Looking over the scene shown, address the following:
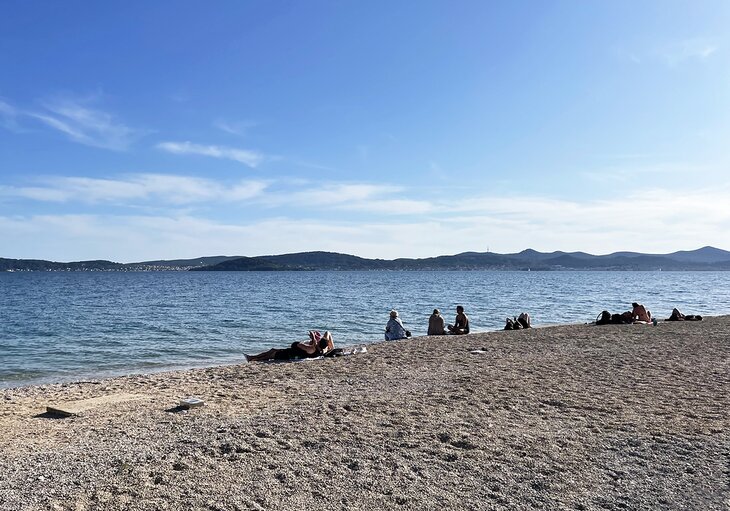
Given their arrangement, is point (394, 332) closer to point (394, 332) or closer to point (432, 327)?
point (394, 332)

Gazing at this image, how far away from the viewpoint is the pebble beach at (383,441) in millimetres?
5328

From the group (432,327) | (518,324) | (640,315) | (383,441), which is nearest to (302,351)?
(432,327)

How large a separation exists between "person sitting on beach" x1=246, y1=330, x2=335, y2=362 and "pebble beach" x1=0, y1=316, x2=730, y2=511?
8.53 ft

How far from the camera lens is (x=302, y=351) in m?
15.0

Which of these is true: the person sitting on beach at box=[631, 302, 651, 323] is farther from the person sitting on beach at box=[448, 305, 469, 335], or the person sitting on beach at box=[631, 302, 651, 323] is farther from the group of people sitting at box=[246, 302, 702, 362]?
the person sitting on beach at box=[448, 305, 469, 335]

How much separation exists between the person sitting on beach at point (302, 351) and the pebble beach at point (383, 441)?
2.60m

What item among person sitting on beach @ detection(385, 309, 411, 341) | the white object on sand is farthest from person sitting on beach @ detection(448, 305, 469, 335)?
the white object on sand

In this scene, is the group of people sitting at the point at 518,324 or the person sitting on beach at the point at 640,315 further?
the person sitting on beach at the point at 640,315

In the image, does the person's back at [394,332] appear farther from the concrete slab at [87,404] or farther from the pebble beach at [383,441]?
the concrete slab at [87,404]

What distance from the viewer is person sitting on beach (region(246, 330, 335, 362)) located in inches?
589

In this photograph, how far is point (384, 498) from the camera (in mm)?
5258

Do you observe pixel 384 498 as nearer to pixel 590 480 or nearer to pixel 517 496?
pixel 517 496

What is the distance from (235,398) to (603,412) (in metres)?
5.95

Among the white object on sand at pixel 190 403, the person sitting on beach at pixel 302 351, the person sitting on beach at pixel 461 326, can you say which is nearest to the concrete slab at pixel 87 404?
the white object on sand at pixel 190 403
